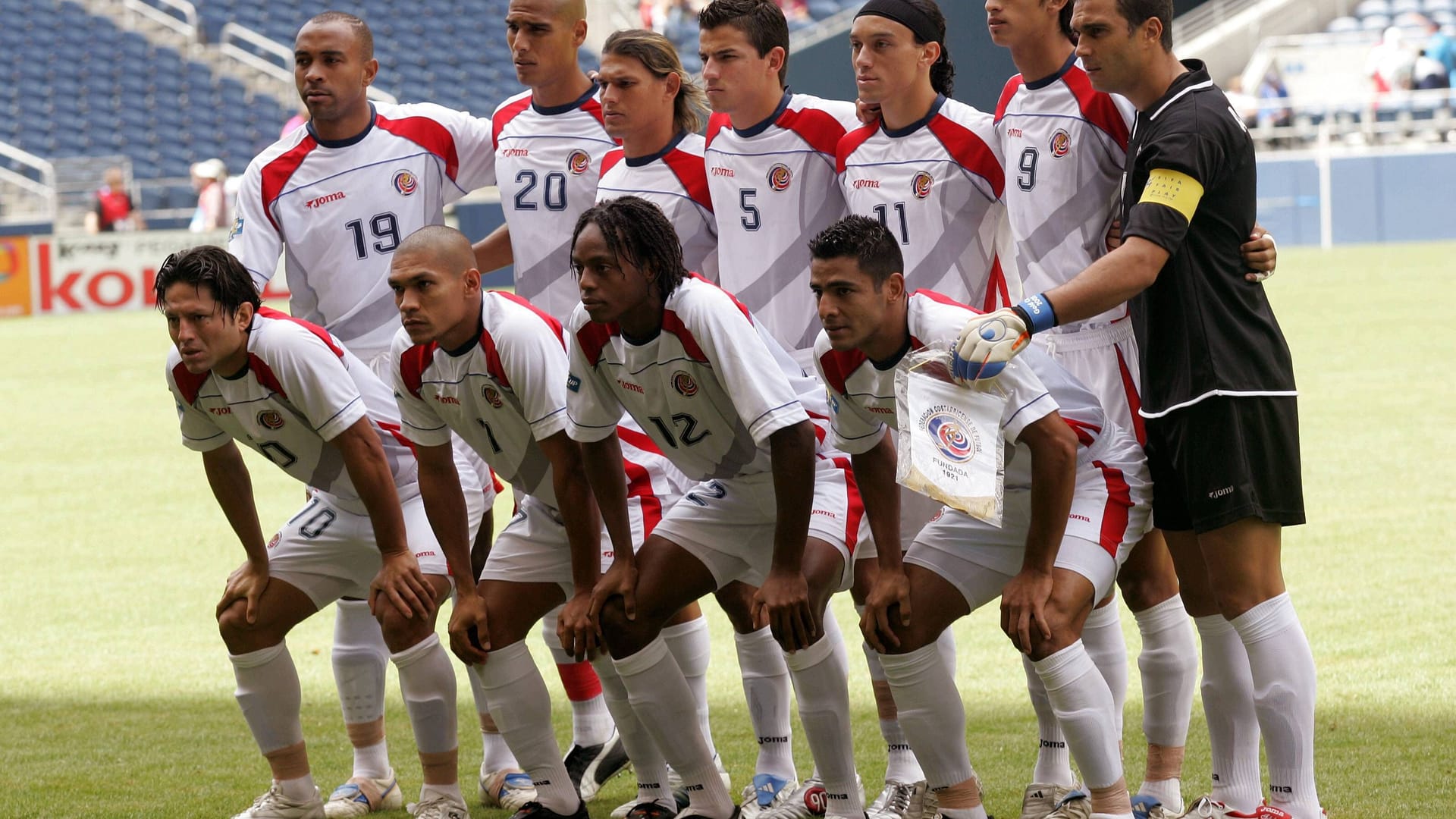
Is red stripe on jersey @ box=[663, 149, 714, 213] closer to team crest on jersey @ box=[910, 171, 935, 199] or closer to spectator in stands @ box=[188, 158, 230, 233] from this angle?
team crest on jersey @ box=[910, 171, 935, 199]

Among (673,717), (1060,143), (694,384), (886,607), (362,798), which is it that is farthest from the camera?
(362,798)

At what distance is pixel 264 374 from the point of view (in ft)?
15.0

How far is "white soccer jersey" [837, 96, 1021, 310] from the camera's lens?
480cm

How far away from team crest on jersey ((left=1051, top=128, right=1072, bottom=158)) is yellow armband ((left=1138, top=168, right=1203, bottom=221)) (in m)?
0.68

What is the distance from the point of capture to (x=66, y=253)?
83.0ft

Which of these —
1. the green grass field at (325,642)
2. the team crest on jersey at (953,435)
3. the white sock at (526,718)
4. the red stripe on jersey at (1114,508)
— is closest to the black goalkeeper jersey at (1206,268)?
the red stripe on jersey at (1114,508)

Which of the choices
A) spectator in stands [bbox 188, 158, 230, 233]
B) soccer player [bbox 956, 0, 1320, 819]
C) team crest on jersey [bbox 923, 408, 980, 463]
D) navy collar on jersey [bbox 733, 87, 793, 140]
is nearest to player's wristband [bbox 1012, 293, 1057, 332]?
soccer player [bbox 956, 0, 1320, 819]

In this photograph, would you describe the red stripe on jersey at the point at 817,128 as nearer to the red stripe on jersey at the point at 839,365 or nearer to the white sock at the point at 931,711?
the red stripe on jersey at the point at 839,365

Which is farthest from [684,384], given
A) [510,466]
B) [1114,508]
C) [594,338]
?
[1114,508]

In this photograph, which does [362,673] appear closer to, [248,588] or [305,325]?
[248,588]

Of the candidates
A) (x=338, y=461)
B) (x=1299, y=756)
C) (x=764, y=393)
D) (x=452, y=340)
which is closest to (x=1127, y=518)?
(x=1299, y=756)

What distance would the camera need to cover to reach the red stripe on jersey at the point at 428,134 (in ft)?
18.3

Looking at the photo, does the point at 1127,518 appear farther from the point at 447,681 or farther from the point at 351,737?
the point at 351,737

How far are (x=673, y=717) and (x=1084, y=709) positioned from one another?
111 centimetres
